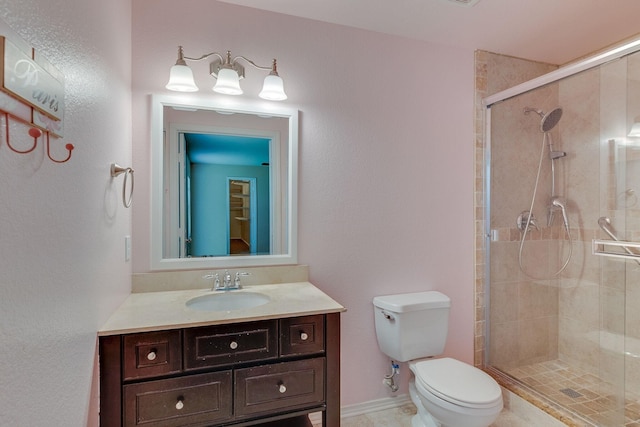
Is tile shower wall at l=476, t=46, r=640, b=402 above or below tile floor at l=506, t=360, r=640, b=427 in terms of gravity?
above

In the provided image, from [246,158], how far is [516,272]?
208cm

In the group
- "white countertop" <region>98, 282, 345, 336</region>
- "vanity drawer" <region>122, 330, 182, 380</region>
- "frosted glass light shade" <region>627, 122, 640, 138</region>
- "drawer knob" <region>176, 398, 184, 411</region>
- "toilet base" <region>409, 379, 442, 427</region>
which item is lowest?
"toilet base" <region>409, 379, 442, 427</region>

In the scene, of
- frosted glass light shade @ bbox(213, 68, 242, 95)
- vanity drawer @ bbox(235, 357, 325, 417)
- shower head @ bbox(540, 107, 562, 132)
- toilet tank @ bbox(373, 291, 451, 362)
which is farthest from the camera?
shower head @ bbox(540, 107, 562, 132)

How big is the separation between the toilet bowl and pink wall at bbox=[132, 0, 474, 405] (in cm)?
41

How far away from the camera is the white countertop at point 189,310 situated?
1.27 meters

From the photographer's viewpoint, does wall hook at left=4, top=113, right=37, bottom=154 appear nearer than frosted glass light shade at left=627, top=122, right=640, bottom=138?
Yes

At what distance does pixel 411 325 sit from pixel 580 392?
1230mm

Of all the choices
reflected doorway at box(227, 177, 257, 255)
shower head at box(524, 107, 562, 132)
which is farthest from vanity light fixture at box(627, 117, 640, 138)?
reflected doorway at box(227, 177, 257, 255)

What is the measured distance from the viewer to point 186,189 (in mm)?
1816

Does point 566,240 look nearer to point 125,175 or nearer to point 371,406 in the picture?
point 371,406

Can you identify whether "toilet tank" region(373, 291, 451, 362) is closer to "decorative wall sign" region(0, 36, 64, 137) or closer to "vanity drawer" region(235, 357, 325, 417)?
"vanity drawer" region(235, 357, 325, 417)

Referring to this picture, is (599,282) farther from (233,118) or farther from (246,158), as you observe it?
(233,118)

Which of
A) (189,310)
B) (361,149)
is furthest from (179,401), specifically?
(361,149)

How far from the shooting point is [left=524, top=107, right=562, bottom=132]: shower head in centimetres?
226
